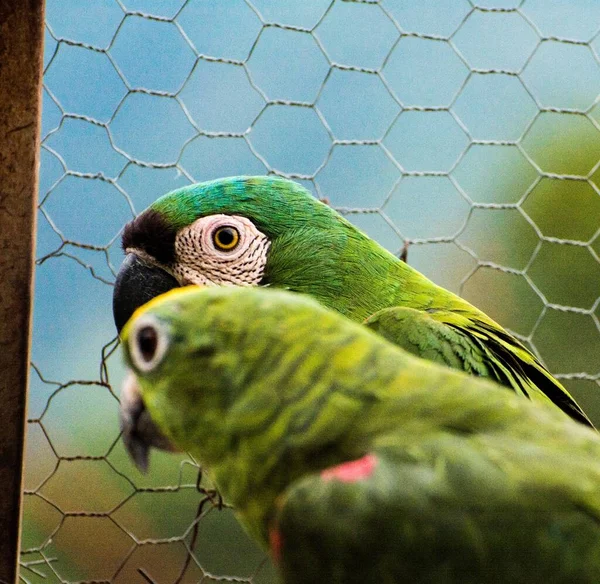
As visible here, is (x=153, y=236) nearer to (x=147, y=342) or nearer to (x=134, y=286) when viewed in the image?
(x=134, y=286)

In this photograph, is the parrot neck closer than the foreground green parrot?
No

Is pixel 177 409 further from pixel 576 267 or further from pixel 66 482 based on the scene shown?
pixel 576 267

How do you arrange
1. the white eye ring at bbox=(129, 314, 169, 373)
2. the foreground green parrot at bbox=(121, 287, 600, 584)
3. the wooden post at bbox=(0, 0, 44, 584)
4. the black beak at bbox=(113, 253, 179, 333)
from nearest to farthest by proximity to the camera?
the foreground green parrot at bbox=(121, 287, 600, 584) → the white eye ring at bbox=(129, 314, 169, 373) → the wooden post at bbox=(0, 0, 44, 584) → the black beak at bbox=(113, 253, 179, 333)

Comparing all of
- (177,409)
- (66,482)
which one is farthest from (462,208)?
(177,409)

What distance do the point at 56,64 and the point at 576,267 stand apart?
3.90 feet

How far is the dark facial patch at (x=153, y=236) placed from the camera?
1.18 meters

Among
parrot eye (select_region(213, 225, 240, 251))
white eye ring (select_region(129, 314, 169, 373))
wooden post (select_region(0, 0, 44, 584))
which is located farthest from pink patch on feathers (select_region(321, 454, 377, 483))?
parrot eye (select_region(213, 225, 240, 251))

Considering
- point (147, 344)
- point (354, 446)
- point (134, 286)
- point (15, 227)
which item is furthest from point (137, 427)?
point (134, 286)

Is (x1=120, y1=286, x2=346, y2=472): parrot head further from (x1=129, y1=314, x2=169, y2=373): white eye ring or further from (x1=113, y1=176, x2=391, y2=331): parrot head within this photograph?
(x1=113, y1=176, x2=391, y2=331): parrot head

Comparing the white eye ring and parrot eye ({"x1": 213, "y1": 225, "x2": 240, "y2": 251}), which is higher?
the white eye ring

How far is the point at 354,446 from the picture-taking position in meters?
0.64

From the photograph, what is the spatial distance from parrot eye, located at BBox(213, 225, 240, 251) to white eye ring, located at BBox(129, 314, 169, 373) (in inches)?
19.0

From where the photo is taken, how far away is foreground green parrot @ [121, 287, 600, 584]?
58 cm

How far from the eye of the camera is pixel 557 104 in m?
1.79
